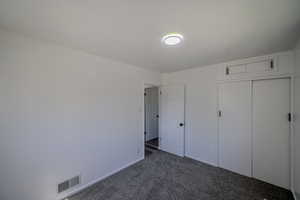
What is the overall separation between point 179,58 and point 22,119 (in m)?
2.71

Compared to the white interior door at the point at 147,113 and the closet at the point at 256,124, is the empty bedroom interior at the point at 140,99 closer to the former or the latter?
the closet at the point at 256,124

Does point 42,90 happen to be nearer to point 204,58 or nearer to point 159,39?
point 159,39

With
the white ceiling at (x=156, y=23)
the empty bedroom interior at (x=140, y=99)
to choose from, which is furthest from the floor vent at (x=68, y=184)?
the white ceiling at (x=156, y=23)

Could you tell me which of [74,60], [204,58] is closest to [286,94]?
[204,58]

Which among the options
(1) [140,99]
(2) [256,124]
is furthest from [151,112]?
(2) [256,124]

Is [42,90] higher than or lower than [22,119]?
higher

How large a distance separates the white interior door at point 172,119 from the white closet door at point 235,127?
3.27 feet

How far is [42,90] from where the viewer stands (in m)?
1.80

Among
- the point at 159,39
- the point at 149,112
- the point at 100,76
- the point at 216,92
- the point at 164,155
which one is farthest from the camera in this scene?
the point at 149,112

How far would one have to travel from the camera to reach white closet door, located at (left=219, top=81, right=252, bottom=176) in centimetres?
255

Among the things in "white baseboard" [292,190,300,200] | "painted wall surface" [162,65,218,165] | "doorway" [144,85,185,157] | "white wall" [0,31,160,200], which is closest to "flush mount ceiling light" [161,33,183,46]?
"white wall" [0,31,160,200]

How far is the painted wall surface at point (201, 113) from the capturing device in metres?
2.99

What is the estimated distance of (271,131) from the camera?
2.32 meters

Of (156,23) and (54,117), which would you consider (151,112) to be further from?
(156,23)
